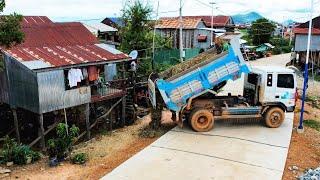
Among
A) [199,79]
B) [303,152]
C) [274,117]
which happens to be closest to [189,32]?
[274,117]

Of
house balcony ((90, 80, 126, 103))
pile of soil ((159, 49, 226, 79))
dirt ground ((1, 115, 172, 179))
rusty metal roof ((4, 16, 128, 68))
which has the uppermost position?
rusty metal roof ((4, 16, 128, 68))

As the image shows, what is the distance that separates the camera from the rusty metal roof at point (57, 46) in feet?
53.5

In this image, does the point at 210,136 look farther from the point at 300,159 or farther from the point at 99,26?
the point at 99,26

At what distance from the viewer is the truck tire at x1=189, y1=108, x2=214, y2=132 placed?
15.9 meters

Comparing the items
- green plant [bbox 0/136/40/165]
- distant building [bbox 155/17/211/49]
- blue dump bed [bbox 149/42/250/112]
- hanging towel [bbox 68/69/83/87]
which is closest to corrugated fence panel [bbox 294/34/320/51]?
distant building [bbox 155/17/211/49]

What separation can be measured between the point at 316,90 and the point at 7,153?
21.2 metres

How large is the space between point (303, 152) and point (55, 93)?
10152mm

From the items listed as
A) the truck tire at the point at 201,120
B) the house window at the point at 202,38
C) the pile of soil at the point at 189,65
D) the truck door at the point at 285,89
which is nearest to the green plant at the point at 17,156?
the pile of soil at the point at 189,65

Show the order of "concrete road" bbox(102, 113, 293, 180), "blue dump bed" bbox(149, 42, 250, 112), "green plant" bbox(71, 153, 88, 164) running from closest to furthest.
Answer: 1. "concrete road" bbox(102, 113, 293, 180)
2. "green plant" bbox(71, 153, 88, 164)
3. "blue dump bed" bbox(149, 42, 250, 112)

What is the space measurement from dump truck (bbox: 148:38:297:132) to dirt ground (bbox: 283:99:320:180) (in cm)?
130

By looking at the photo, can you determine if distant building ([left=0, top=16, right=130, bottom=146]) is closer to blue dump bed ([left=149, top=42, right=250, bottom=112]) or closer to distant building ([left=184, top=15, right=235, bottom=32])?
blue dump bed ([left=149, top=42, right=250, bottom=112])

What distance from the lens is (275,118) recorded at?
16.6 m

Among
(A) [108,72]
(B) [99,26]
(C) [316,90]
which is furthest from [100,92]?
(B) [99,26]

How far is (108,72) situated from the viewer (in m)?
22.0
